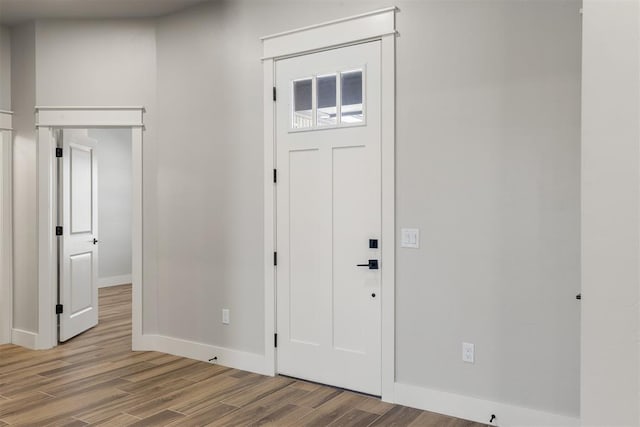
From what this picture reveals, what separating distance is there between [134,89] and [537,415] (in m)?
4.04

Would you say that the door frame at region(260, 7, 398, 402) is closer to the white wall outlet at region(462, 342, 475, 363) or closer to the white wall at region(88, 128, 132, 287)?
the white wall outlet at region(462, 342, 475, 363)

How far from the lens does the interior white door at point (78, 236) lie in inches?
190

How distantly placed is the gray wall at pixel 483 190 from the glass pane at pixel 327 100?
0.46m

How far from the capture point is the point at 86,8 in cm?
429

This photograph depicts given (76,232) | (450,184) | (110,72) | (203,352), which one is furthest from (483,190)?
(76,232)

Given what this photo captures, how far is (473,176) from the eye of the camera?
9.87 feet

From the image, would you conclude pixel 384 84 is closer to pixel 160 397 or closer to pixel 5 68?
pixel 160 397

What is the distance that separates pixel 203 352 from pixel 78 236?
1952 millimetres

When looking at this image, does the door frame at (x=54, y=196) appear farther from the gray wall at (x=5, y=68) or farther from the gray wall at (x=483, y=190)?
the gray wall at (x=483, y=190)

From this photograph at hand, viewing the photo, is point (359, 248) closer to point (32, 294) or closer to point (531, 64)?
point (531, 64)
